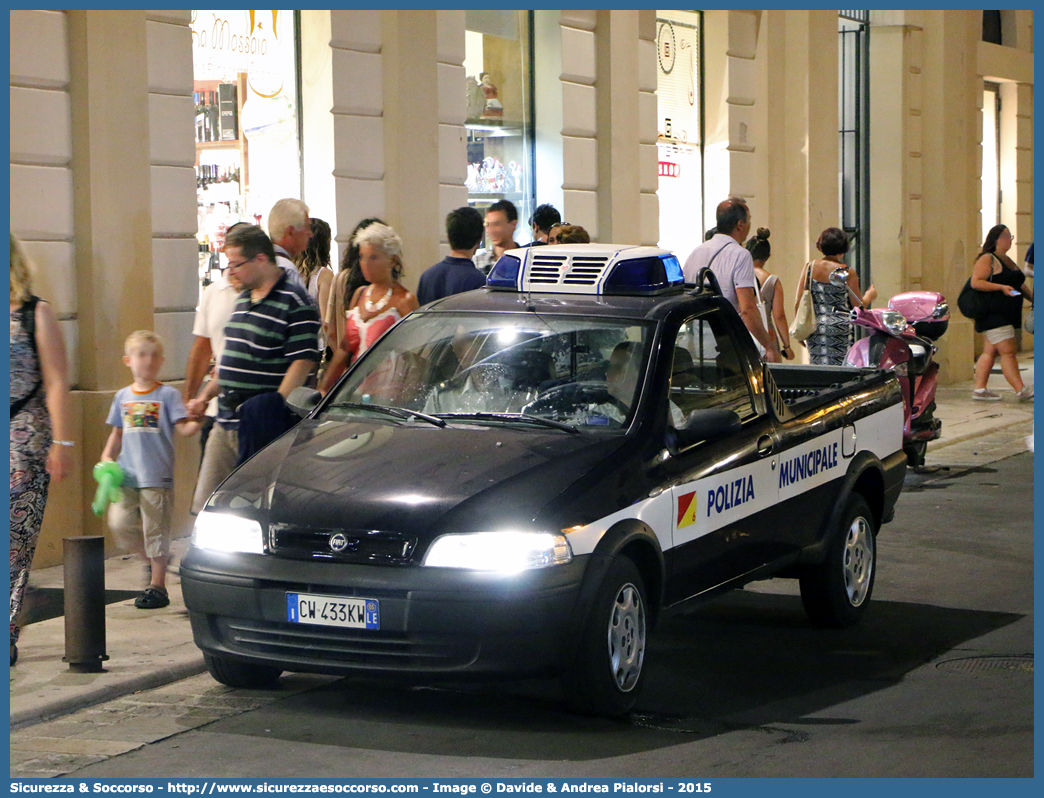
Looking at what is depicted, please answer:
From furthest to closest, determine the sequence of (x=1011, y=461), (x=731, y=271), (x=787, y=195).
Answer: (x=787, y=195)
(x=1011, y=461)
(x=731, y=271)

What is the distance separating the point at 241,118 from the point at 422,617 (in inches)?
280

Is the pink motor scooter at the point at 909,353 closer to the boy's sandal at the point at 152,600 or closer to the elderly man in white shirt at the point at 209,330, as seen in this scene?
the elderly man in white shirt at the point at 209,330

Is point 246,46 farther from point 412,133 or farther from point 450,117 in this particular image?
point 450,117

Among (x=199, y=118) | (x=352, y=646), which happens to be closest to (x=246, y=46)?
(x=199, y=118)

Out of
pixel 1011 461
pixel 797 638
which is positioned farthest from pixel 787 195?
pixel 797 638

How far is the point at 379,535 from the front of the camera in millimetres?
5734

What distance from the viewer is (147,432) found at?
26.2ft

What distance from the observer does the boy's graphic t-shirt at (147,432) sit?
7.95 metres

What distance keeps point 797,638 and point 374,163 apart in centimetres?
629

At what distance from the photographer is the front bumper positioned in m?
5.64

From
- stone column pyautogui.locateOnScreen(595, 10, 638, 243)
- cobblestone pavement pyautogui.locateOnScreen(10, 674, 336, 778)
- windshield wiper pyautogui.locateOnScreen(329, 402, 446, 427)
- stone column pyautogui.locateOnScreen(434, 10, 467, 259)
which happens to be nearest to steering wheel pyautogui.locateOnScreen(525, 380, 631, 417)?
windshield wiper pyautogui.locateOnScreen(329, 402, 446, 427)

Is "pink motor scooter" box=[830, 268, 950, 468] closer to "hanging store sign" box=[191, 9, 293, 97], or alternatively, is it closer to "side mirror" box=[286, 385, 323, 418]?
"hanging store sign" box=[191, 9, 293, 97]

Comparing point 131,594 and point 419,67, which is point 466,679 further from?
point 419,67

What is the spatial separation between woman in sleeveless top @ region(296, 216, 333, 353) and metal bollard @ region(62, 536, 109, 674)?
369cm
